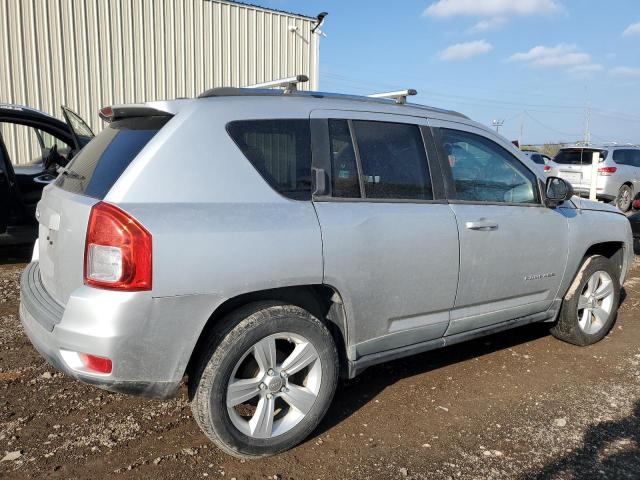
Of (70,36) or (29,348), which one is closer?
(29,348)

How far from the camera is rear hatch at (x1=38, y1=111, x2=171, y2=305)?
244 centimetres

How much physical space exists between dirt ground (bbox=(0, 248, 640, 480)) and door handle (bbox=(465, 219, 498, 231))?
3.69 feet

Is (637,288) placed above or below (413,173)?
below

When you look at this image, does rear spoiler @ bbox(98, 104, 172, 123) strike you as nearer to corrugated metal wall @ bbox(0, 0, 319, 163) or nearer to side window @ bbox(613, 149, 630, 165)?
corrugated metal wall @ bbox(0, 0, 319, 163)

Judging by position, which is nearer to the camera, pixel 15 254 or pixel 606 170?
pixel 15 254

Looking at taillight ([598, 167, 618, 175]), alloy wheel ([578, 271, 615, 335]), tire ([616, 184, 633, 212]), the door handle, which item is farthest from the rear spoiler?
tire ([616, 184, 633, 212])

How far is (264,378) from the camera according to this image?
8.70 feet

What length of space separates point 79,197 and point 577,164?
14074 mm

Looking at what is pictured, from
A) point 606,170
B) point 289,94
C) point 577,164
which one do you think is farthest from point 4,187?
point 606,170

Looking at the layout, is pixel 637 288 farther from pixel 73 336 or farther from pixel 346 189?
pixel 73 336

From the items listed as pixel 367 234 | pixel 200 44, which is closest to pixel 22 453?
pixel 367 234

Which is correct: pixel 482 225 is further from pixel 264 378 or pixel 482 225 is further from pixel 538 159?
pixel 538 159

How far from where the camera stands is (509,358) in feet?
13.9

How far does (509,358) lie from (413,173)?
1905mm
